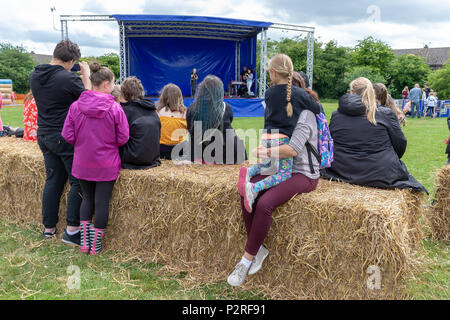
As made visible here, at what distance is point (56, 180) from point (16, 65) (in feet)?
139

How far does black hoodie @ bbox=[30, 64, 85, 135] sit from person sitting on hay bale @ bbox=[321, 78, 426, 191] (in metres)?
2.31

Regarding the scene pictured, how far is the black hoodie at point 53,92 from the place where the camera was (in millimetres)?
3189

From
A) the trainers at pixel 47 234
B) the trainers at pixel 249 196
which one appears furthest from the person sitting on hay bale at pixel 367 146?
the trainers at pixel 47 234

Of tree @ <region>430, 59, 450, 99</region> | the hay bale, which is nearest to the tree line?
tree @ <region>430, 59, 450, 99</region>

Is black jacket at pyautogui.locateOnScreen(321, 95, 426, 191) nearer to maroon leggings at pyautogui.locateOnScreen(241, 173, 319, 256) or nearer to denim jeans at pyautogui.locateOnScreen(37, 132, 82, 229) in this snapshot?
maroon leggings at pyautogui.locateOnScreen(241, 173, 319, 256)

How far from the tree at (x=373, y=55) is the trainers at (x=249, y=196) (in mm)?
40667

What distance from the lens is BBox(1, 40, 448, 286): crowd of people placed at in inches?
94.8

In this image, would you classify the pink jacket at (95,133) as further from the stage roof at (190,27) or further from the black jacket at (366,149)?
the stage roof at (190,27)

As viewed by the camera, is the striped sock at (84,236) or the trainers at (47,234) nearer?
the striped sock at (84,236)

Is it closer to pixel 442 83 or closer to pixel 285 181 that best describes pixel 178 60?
pixel 285 181

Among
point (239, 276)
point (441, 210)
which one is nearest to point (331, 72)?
point (441, 210)

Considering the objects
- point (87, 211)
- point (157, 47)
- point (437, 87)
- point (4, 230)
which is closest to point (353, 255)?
point (87, 211)

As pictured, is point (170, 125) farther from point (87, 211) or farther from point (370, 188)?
point (370, 188)
